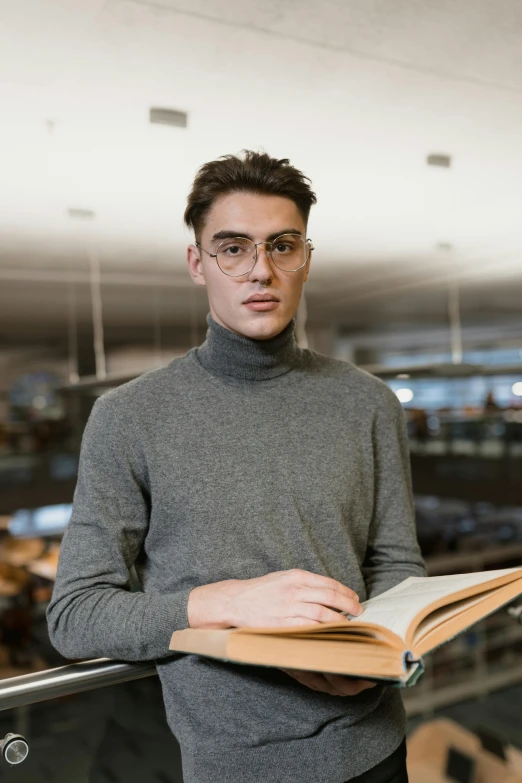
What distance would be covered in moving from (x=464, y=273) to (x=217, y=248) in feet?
19.8

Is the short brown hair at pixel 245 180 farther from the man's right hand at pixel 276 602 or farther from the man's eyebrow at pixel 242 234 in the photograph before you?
the man's right hand at pixel 276 602

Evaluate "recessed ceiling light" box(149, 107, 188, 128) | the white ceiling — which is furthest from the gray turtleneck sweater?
"recessed ceiling light" box(149, 107, 188, 128)

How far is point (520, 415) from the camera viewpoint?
35.1 ft

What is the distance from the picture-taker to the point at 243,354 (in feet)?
3.45

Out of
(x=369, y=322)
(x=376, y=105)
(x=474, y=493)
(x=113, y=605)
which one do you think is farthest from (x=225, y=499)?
(x=474, y=493)

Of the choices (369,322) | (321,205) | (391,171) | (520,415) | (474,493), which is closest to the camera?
(391,171)

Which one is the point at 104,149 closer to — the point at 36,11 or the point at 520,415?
the point at 36,11

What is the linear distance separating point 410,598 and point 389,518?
0.94 feet

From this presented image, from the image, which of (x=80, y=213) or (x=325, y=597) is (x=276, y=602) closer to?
(x=325, y=597)

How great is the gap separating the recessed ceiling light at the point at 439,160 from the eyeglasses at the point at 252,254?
2354 millimetres

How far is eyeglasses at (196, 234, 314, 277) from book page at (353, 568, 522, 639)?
0.49 meters

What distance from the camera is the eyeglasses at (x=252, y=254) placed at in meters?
1.02

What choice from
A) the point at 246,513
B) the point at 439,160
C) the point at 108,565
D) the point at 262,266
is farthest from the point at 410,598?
the point at 439,160

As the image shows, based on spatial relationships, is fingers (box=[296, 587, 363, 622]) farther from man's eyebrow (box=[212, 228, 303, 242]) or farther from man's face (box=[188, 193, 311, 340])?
man's eyebrow (box=[212, 228, 303, 242])
